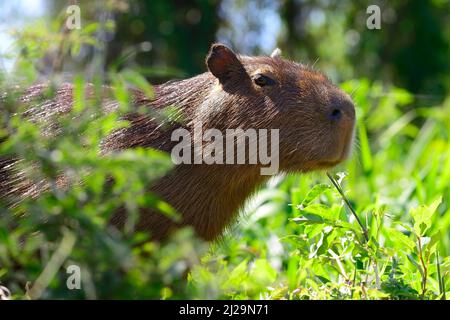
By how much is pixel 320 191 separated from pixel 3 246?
1.66m

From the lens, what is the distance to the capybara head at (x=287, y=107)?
3.96 metres

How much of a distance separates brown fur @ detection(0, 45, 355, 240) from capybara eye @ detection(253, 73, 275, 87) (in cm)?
2

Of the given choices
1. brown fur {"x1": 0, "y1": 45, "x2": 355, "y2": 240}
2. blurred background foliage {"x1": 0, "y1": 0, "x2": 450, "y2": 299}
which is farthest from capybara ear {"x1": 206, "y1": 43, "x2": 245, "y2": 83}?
blurred background foliage {"x1": 0, "y1": 0, "x2": 450, "y2": 299}

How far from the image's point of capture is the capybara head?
3963 mm

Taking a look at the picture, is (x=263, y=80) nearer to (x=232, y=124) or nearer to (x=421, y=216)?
(x=232, y=124)

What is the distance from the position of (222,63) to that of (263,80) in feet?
0.73

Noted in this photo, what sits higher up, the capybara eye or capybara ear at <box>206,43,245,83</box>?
capybara ear at <box>206,43,245,83</box>

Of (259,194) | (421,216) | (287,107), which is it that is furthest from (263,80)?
(259,194)

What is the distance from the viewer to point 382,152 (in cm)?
766

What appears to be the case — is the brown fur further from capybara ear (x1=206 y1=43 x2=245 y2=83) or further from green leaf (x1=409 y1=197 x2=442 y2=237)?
green leaf (x1=409 y1=197 x2=442 y2=237)

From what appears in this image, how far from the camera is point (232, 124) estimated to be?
4039 millimetres

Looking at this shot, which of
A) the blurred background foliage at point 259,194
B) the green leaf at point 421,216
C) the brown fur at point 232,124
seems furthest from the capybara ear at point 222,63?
the green leaf at point 421,216
